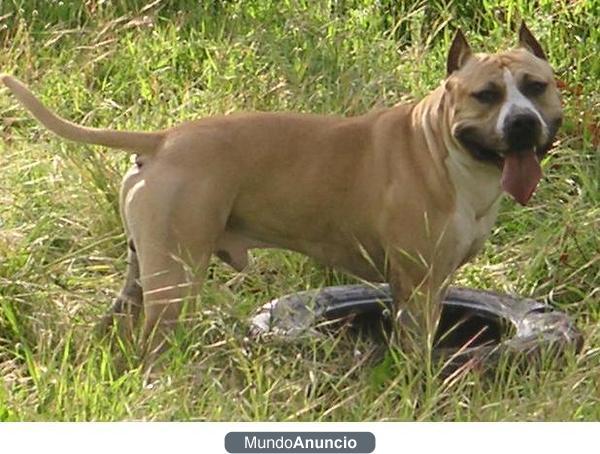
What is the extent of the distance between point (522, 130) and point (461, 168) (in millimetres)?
258

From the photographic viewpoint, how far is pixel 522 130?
4.14m

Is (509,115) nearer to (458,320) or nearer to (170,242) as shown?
(458,320)

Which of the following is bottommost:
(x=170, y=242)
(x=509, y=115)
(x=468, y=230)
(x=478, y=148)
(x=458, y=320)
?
(x=458, y=320)

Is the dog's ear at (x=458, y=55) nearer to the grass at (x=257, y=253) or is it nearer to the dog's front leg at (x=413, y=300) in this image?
the dog's front leg at (x=413, y=300)

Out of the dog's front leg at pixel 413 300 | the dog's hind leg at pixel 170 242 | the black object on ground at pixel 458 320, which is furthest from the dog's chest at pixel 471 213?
the dog's hind leg at pixel 170 242

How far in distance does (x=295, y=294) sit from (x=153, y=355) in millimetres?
583

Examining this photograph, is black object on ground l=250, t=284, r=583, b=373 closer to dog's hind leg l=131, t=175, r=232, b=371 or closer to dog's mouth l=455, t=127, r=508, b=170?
dog's hind leg l=131, t=175, r=232, b=371

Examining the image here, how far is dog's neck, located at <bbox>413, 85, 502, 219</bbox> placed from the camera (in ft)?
14.2

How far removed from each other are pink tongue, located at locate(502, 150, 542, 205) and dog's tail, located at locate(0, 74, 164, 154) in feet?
2.97

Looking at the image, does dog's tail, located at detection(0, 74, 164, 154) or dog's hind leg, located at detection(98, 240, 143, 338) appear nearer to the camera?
dog's tail, located at detection(0, 74, 164, 154)

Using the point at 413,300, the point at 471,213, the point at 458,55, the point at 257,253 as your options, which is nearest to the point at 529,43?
the point at 458,55

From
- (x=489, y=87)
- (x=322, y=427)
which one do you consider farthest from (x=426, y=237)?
(x=322, y=427)

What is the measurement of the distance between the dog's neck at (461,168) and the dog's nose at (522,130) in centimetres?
17

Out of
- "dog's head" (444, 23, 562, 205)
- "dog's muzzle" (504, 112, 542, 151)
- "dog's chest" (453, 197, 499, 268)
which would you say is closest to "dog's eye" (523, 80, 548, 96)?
"dog's head" (444, 23, 562, 205)
